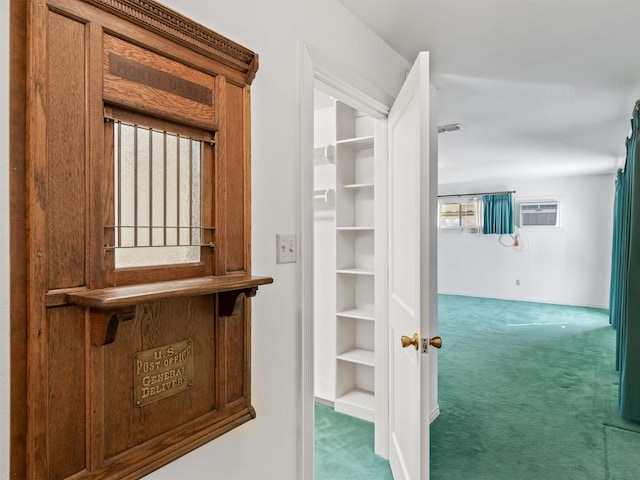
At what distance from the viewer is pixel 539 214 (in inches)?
301

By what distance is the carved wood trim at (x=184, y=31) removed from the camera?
36.9 inches

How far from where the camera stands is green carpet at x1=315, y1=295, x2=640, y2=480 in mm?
2186

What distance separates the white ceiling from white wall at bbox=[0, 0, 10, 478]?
4.84ft

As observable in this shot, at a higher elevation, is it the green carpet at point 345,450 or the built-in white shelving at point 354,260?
the built-in white shelving at point 354,260

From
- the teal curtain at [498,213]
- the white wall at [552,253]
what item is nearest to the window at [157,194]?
the teal curtain at [498,213]

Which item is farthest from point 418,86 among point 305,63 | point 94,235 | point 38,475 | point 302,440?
point 38,475

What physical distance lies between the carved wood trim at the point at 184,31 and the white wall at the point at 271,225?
0.09 meters

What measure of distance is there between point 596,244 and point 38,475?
851 cm

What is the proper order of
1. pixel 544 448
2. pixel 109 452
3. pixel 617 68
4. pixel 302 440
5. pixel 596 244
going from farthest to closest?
1. pixel 596 244
2. pixel 617 68
3. pixel 544 448
4. pixel 302 440
5. pixel 109 452

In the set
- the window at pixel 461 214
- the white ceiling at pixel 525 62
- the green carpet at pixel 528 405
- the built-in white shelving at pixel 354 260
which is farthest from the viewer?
the window at pixel 461 214

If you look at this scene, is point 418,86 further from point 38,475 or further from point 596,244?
point 596,244

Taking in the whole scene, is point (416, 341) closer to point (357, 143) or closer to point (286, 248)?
point (286, 248)

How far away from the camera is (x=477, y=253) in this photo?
27.4 ft

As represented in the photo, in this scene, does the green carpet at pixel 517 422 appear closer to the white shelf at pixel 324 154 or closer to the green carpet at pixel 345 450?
the green carpet at pixel 345 450
